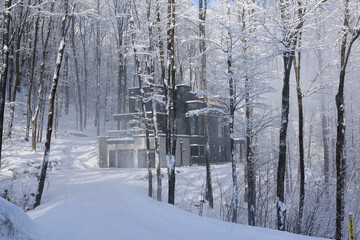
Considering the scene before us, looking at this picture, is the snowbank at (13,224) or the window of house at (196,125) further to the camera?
the window of house at (196,125)

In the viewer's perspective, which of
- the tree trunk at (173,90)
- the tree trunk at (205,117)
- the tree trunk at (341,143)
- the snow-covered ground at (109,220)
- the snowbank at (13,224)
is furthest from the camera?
the tree trunk at (205,117)

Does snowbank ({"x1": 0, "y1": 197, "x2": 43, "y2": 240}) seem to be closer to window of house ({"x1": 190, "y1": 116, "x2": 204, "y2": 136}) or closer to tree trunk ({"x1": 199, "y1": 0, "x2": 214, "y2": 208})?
tree trunk ({"x1": 199, "y1": 0, "x2": 214, "y2": 208})

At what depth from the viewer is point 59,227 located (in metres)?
7.18

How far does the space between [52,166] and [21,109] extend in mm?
13974

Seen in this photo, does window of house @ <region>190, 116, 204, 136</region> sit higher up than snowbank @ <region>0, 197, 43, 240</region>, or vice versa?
window of house @ <region>190, 116, 204, 136</region>

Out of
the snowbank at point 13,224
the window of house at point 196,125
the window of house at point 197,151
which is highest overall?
the window of house at point 196,125

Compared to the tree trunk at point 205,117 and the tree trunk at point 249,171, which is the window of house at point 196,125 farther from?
the tree trunk at point 249,171

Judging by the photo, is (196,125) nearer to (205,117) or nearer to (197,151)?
(197,151)

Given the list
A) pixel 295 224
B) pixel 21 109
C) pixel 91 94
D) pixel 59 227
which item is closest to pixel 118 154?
pixel 21 109

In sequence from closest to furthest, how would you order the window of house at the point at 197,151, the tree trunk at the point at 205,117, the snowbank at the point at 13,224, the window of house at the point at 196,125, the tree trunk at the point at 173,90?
the snowbank at the point at 13,224, the tree trunk at the point at 173,90, the tree trunk at the point at 205,117, the window of house at the point at 197,151, the window of house at the point at 196,125

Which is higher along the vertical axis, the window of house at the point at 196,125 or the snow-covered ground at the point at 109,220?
the window of house at the point at 196,125

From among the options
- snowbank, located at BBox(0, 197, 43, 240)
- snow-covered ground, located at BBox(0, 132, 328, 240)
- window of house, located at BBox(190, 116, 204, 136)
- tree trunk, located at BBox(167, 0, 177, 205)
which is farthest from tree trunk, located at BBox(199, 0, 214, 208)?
snowbank, located at BBox(0, 197, 43, 240)

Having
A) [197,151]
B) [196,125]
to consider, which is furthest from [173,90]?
[197,151]

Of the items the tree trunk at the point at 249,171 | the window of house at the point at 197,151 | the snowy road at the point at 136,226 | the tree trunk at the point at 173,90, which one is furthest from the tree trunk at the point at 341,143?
the window of house at the point at 197,151
